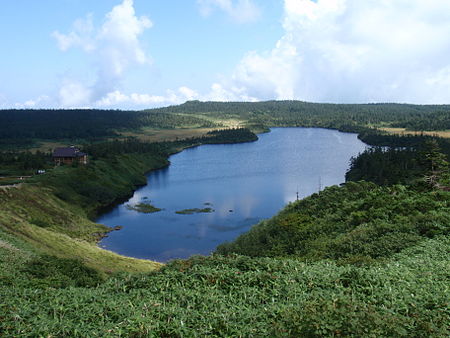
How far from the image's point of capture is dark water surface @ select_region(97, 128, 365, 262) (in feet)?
233

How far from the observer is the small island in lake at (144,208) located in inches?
3634

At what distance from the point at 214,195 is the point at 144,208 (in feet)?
66.4

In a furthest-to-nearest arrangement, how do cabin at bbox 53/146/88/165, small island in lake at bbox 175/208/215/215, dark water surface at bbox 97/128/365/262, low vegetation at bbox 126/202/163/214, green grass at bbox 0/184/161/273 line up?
cabin at bbox 53/146/88/165, low vegetation at bbox 126/202/163/214, small island in lake at bbox 175/208/215/215, dark water surface at bbox 97/128/365/262, green grass at bbox 0/184/161/273

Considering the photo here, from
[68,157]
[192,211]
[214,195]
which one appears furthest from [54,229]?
[68,157]

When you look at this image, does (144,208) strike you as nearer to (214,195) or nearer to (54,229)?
(214,195)

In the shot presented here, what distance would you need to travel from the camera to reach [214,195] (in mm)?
106062

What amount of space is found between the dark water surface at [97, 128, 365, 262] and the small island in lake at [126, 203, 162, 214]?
1642 millimetres

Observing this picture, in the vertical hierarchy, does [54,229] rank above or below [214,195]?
above

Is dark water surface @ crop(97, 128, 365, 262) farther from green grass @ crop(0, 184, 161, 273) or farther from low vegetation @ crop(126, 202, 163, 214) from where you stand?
green grass @ crop(0, 184, 161, 273)

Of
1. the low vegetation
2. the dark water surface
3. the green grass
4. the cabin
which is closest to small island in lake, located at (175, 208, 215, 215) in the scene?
the dark water surface

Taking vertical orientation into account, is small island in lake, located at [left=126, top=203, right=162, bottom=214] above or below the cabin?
below

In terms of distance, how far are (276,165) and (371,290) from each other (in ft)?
439

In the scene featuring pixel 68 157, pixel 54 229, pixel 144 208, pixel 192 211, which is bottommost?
pixel 192 211

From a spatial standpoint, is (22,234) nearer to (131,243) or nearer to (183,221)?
(131,243)
